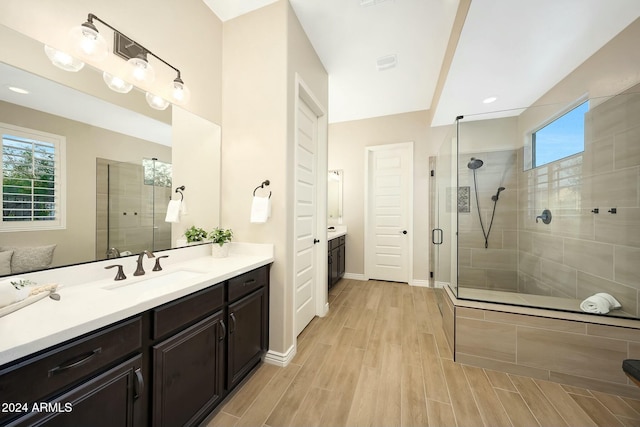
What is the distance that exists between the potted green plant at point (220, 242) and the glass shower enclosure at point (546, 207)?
2.11 metres

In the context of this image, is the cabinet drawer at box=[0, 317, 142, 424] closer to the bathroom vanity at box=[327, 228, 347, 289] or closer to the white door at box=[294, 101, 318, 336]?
the white door at box=[294, 101, 318, 336]

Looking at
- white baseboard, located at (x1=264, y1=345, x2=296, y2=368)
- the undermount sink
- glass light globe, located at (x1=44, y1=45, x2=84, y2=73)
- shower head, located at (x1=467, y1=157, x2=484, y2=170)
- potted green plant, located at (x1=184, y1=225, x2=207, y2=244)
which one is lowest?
white baseboard, located at (x1=264, y1=345, x2=296, y2=368)

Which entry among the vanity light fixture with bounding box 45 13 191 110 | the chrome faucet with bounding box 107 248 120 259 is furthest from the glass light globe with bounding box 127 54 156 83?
the chrome faucet with bounding box 107 248 120 259

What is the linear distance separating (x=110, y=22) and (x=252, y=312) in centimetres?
201

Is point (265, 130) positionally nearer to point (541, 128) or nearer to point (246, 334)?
point (246, 334)

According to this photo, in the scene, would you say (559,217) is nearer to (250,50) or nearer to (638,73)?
(638,73)

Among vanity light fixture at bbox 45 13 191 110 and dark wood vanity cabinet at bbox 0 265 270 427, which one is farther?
vanity light fixture at bbox 45 13 191 110

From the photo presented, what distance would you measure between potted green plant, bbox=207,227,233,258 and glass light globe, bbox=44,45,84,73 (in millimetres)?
1203

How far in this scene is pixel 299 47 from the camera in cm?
204

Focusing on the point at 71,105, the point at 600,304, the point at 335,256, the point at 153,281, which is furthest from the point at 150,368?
the point at 600,304

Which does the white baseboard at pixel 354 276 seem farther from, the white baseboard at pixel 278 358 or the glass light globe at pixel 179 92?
the glass light globe at pixel 179 92

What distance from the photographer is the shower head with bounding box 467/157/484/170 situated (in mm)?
2855

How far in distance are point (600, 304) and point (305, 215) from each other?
8.03 ft

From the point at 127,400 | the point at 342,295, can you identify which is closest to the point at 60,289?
the point at 127,400
